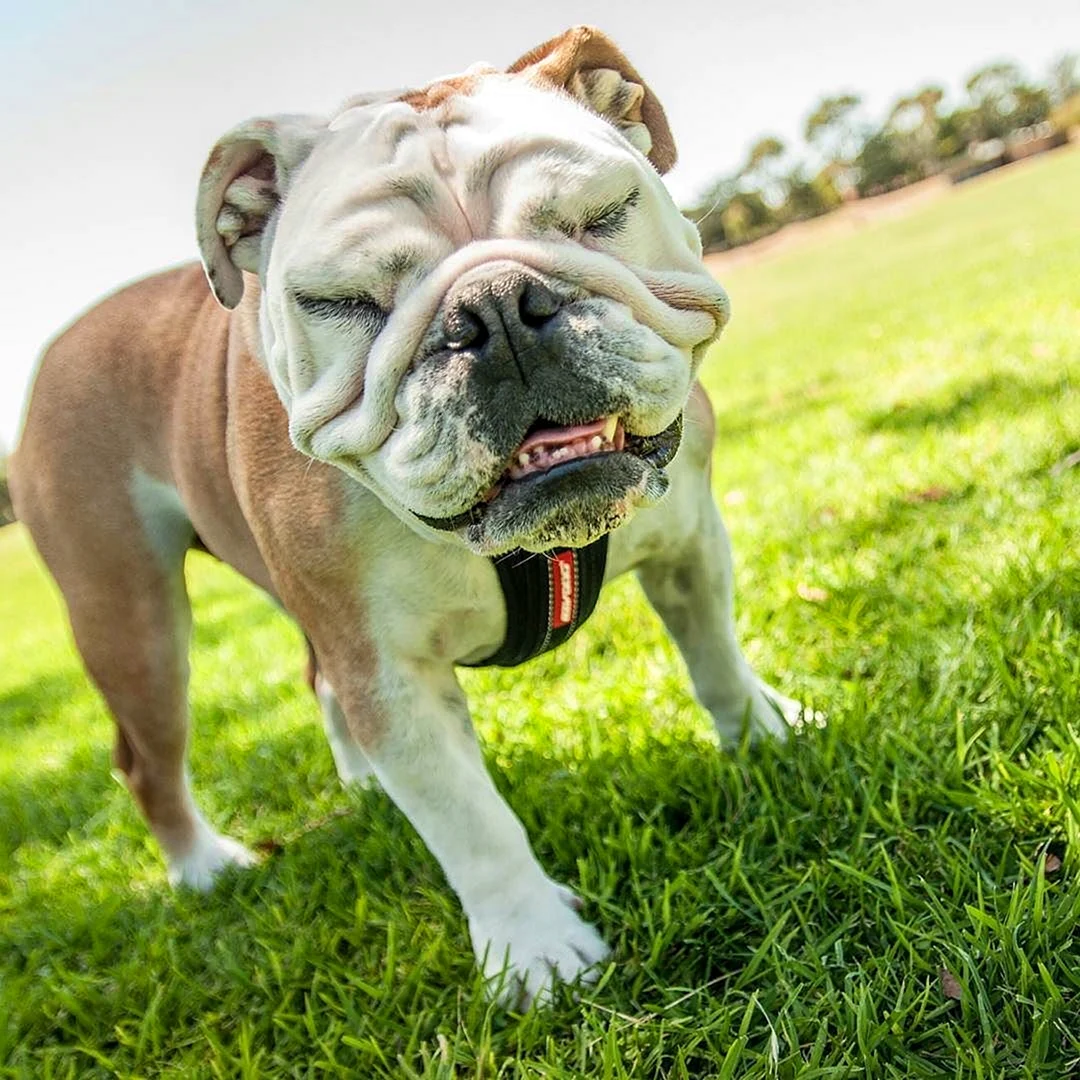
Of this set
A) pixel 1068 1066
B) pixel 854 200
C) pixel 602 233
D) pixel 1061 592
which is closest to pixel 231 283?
pixel 602 233

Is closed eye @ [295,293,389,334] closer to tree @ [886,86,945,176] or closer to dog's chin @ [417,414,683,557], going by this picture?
dog's chin @ [417,414,683,557]

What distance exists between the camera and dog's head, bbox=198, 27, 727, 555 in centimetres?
164

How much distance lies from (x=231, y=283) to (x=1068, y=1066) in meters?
2.01

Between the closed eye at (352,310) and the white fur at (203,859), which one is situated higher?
the closed eye at (352,310)

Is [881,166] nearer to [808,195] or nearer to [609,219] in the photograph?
[808,195]

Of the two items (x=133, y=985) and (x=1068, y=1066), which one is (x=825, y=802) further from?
(x=133, y=985)

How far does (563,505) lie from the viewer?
1.68 m

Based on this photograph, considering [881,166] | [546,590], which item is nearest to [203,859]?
[546,590]

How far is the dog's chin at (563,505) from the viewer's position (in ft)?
5.50

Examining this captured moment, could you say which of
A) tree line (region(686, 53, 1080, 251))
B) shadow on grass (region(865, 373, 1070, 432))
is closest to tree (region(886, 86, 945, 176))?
tree line (region(686, 53, 1080, 251))

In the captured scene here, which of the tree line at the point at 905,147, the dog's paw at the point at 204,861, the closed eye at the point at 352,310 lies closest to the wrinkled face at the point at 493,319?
the closed eye at the point at 352,310

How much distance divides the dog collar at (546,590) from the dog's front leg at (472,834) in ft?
0.80

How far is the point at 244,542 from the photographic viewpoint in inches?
103

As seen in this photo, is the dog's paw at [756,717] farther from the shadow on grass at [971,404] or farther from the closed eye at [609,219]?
the shadow on grass at [971,404]
